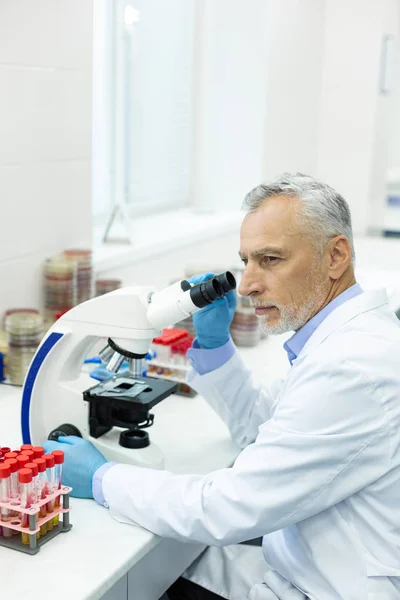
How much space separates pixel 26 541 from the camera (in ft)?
3.65

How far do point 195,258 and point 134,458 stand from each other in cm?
185

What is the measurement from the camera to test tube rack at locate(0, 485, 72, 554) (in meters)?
1.08

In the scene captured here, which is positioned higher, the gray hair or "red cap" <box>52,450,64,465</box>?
the gray hair

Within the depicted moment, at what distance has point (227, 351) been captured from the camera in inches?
63.9

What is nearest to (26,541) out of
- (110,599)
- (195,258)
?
(110,599)

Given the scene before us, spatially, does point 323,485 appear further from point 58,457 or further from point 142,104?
point 142,104

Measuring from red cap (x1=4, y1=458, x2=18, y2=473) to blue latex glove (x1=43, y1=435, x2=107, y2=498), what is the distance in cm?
18

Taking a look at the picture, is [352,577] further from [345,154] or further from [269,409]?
[345,154]

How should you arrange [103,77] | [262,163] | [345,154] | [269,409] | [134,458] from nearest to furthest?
[134,458] → [269,409] → [103,77] → [262,163] → [345,154]

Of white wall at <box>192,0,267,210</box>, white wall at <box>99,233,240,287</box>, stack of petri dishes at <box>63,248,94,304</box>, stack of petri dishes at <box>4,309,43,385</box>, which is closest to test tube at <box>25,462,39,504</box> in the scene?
stack of petri dishes at <box>4,309,43,385</box>

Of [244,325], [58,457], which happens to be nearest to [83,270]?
[244,325]

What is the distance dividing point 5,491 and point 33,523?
0.07 m

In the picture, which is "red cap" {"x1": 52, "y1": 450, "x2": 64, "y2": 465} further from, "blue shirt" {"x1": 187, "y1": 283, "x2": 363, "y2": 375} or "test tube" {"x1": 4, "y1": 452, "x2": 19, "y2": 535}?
"blue shirt" {"x1": 187, "y1": 283, "x2": 363, "y2": 375}

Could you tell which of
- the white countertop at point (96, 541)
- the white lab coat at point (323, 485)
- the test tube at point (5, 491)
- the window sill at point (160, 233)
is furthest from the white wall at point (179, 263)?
the test tube at point (5, 491)
